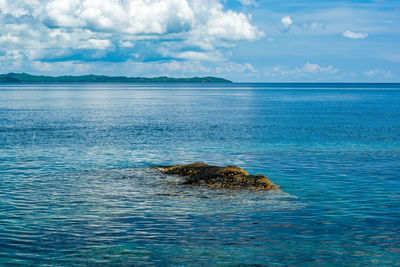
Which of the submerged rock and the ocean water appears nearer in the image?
the ocean water

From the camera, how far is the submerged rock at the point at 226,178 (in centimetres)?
2814

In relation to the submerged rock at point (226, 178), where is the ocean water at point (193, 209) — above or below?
below

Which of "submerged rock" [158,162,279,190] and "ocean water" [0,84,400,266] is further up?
"submerged rock" [158,162,279,190]

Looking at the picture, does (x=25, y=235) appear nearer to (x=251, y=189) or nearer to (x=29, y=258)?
(x=29, y=258)

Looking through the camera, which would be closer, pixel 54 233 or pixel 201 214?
pixel 54 233

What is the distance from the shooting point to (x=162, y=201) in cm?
2458

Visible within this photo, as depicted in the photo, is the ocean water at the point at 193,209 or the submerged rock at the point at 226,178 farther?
the submerged rock at the point at 226,178

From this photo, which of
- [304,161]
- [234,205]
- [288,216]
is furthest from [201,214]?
[304,161]

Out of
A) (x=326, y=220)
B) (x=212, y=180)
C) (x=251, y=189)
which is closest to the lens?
(x=326, y=220)

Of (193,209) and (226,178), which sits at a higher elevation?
(226,178)

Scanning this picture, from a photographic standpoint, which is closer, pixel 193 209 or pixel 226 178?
→ pixel 193 209

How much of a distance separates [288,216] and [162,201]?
727cm

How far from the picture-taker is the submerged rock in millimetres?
28141

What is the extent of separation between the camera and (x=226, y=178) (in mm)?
29188
